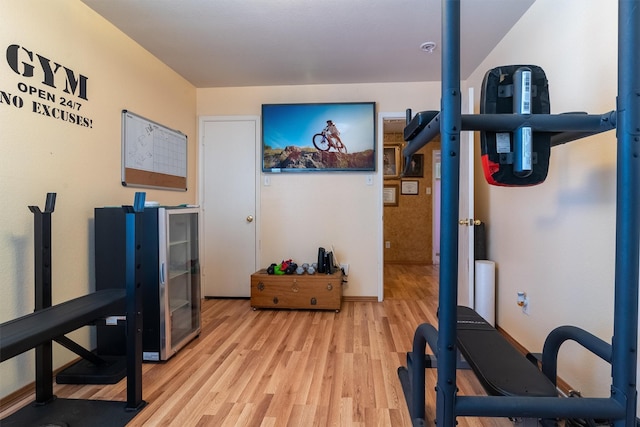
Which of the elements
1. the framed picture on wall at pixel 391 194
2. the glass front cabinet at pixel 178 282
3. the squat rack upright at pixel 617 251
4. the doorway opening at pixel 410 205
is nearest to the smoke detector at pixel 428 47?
the squat rack upright at pixel 617 251

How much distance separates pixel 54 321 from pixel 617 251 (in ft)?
6.93

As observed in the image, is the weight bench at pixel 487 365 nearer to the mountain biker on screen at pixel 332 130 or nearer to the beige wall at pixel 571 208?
the beige wall at pixel 571 208

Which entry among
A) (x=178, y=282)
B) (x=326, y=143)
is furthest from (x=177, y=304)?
(x=326, y=143)

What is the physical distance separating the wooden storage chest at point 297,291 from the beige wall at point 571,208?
1543mm

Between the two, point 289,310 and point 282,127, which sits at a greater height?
point 282,127

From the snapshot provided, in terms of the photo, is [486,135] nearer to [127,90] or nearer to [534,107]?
[534,107]

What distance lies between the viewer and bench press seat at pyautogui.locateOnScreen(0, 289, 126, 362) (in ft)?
3.79

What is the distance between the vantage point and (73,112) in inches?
80.7

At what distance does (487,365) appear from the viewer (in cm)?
123

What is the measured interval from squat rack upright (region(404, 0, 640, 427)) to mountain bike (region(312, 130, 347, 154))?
2555 millimetres

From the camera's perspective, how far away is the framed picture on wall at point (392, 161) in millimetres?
5719

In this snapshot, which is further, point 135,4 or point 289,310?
point 289,310

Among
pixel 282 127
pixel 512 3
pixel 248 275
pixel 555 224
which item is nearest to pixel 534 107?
pixel 555 224

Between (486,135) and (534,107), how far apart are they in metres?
0.27
